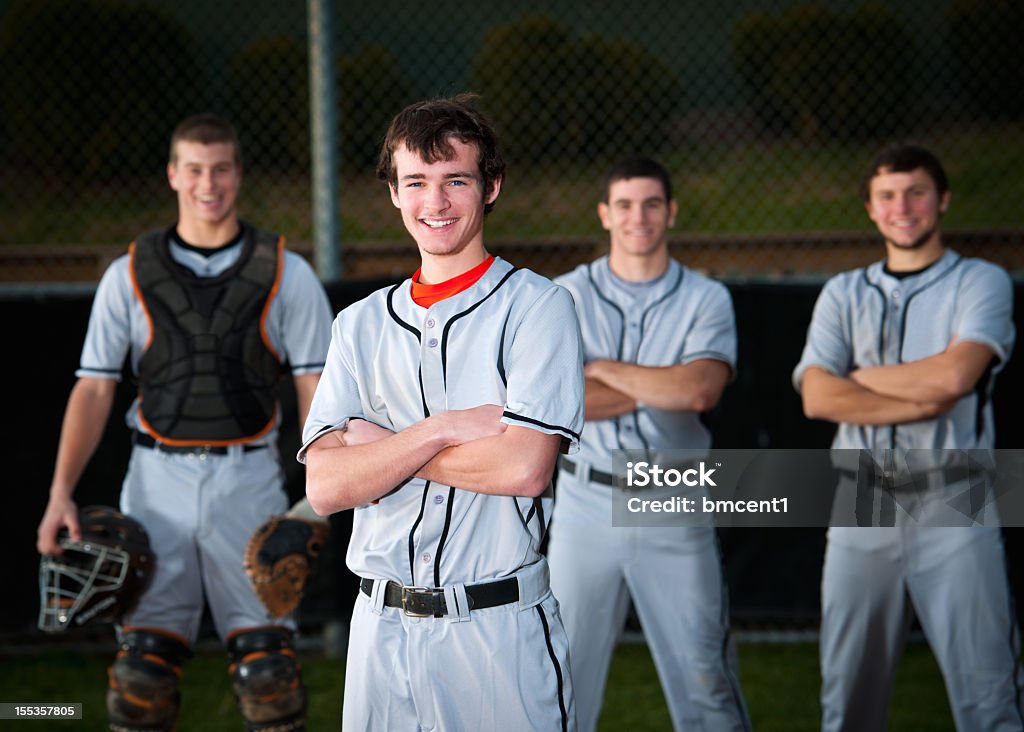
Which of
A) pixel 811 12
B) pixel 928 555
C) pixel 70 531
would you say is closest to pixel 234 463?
pixel 70 531

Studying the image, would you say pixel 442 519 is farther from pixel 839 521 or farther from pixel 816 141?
pixel 816 141

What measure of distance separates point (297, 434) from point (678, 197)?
17.6 feet

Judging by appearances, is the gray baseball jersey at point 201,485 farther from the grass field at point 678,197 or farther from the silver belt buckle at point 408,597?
the grass field at point 678,197

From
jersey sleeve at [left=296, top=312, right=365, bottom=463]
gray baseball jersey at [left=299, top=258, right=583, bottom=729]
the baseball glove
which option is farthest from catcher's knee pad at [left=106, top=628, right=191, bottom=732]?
jersey sleeve at [left=296, top=312, right=365, bottom=463]

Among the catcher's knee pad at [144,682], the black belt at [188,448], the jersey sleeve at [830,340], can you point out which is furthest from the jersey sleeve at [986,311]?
the catcher's knee pad at [144,682]

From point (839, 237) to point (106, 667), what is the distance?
4.89 meters

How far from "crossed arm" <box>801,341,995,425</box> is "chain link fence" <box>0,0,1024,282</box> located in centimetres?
331

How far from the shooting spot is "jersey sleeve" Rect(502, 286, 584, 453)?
2.51m

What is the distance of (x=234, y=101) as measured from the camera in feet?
29.2

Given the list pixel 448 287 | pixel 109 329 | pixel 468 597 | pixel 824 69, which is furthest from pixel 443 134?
pixel 824 69

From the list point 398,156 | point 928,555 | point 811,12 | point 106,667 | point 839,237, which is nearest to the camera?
point 398,156

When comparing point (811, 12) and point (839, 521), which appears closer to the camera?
point (839, 521)

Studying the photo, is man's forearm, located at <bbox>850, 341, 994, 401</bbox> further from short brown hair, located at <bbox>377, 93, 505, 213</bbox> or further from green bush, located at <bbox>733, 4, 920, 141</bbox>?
green bush, located at <bbox>733, 4, 920, 141</bbox>

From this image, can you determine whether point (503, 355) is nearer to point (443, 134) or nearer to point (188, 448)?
point (443, 134)
